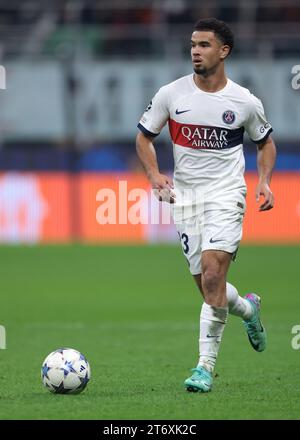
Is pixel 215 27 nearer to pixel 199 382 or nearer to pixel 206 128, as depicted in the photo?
pixel 206 128

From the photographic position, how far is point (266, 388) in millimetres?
7914

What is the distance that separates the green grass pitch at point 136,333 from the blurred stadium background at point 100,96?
35.4 inches

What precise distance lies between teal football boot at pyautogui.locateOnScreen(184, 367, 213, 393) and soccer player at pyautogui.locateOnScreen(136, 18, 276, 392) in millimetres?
251

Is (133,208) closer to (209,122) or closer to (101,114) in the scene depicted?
(101,114)

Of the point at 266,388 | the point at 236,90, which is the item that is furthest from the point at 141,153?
the point at 266,388

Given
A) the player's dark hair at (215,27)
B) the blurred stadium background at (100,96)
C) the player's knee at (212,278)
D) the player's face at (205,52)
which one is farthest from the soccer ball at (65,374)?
the blurred stadium background at (100,96)

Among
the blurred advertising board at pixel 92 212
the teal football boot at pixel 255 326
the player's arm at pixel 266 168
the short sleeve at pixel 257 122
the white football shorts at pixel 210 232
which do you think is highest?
the short sleeve at pixel 257 122

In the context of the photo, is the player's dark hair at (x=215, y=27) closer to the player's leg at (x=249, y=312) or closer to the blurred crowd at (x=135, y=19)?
the player's leg at (x=249, y=312)

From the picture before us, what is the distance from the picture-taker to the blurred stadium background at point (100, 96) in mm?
24516

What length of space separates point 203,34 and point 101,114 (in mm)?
17963

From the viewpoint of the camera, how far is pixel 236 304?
8492 mm

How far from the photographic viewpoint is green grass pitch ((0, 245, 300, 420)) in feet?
23.1

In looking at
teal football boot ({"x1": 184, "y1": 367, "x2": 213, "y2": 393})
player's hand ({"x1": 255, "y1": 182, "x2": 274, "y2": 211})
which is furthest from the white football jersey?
teal football boot ({"x1": 184, "y1": 367, "x2": 213, "y2": 393})
